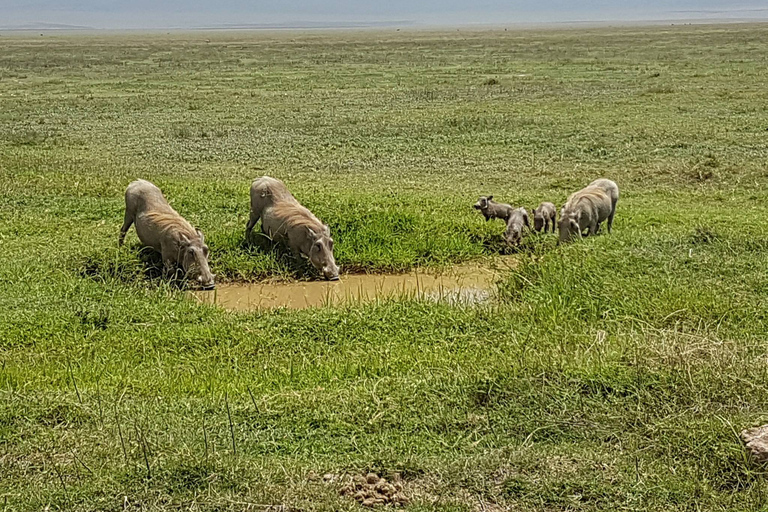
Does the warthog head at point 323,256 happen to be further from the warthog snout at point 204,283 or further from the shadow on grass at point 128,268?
the shadow on grass at point 128,268

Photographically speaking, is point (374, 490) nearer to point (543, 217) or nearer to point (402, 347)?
point (402, 347)

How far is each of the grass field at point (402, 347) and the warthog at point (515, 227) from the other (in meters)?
0.17

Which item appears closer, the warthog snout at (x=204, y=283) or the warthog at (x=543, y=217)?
the warthog snout at (x=204, y=283)

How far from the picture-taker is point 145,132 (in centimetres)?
1997

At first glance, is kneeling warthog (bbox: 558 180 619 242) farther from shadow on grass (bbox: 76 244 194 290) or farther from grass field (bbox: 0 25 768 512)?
shadow on grass (bbox: 76 244 194 290)

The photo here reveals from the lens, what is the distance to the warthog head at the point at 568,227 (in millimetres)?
9570

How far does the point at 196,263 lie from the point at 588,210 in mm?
4620

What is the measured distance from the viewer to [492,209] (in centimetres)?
1073

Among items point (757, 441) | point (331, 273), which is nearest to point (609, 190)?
point (331, 273)

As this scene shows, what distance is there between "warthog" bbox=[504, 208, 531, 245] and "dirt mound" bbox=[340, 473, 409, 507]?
629cm

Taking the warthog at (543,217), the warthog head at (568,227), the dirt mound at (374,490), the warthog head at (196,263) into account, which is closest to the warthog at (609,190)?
the warthog at (543,217)

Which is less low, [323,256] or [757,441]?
[757,441]

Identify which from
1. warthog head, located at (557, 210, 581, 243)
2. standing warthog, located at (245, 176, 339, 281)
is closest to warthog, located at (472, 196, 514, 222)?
warthog head, located at (557, 210, 581, 243)

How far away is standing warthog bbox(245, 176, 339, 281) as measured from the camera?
30.0 feet
